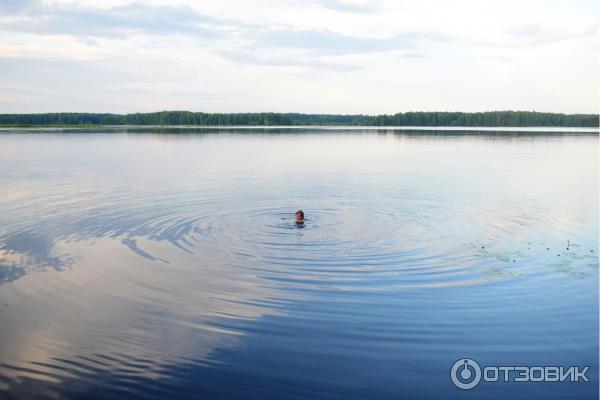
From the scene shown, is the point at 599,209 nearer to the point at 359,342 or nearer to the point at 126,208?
the point at 359,342

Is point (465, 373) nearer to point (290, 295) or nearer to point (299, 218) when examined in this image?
point (290, 295)

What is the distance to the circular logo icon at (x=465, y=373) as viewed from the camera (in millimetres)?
8914

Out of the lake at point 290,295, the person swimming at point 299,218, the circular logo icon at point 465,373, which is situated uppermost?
the person swimming at point 299,218

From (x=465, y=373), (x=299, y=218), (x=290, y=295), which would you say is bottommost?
(x=465, y=373)

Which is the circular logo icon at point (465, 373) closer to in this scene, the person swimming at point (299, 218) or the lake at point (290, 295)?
the lake at point (290, 295)

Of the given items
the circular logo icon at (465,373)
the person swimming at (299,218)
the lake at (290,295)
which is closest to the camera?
the circular logo icon at (465,373)

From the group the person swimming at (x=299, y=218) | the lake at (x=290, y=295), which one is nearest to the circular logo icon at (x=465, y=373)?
the lake at (x=290, y=295)

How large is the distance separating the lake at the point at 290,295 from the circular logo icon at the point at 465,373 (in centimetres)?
16

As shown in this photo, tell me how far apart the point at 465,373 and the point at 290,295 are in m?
5.09

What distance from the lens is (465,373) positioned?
9.24 m

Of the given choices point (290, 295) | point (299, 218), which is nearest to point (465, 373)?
point (290, 295)

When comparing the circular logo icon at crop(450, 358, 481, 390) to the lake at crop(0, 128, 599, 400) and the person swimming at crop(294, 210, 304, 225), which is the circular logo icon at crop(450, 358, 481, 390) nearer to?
the lake at crop(0, 128, 599, 400)

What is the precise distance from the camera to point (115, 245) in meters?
17.7

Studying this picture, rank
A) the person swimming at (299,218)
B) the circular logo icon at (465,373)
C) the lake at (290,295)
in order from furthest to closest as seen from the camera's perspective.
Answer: the person swimming at (299,218) < the lake at (290,295) < the circular logo icon at (465,373)
